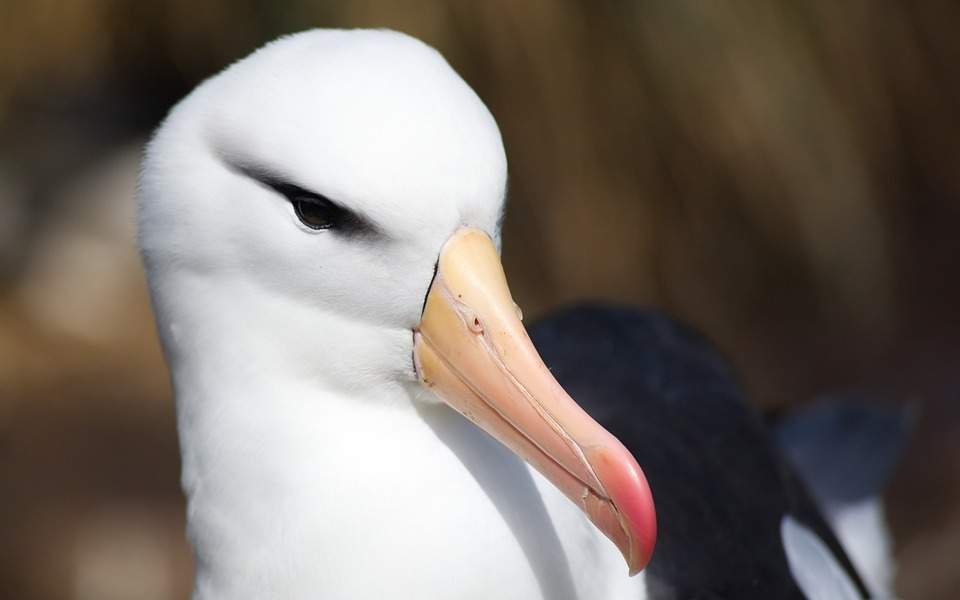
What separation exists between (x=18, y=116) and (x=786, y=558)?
3.42 metres

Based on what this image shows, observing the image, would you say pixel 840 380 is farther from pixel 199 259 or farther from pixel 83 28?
pixel 199 259

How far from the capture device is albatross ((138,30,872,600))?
173 centimetres

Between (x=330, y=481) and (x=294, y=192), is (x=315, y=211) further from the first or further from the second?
(x=330, y=481)

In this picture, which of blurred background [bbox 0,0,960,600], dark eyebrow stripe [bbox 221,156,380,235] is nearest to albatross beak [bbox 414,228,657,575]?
dark eyebrow stripe [bbox 221,156,380,235]

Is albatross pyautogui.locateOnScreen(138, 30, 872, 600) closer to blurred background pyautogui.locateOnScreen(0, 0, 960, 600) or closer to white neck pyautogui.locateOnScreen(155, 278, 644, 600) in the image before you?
white neck pyautogui.locateOnScreen(155, 278, 644, 600)

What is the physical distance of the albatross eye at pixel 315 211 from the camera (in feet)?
5.79

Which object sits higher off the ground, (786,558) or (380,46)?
(380,46)

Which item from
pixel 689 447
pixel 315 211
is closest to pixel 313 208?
pixel 315 211

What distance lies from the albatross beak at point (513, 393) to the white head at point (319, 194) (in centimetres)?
4

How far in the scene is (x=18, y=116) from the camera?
4.79 metres

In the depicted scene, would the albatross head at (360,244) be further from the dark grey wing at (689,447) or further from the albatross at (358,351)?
the dark grey wing at (689,447)

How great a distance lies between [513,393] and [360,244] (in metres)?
0.29

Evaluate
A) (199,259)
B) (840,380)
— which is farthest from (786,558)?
(840,380)

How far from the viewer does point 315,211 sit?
179 cm
